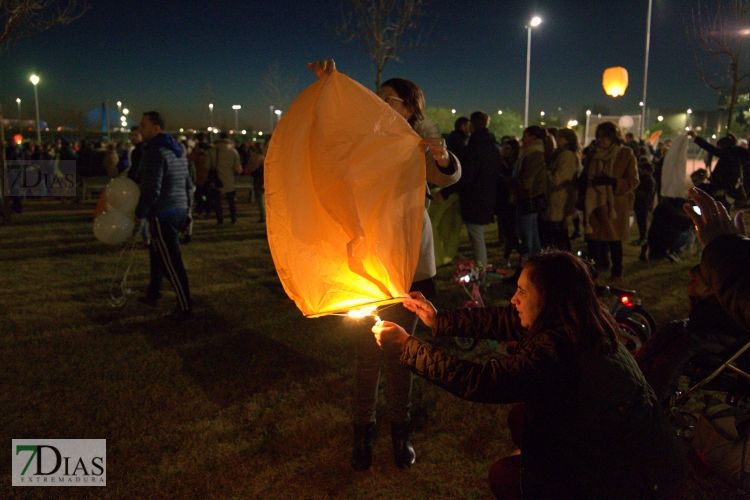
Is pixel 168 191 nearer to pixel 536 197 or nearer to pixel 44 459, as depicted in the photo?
pixel 44 459

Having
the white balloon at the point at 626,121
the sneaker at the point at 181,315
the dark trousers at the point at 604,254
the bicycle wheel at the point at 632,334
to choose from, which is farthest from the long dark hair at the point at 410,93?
the white balloon at the point at 626,121

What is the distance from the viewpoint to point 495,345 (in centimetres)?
477

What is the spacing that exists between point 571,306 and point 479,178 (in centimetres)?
466

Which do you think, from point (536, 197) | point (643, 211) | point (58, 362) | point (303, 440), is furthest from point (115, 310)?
point (643, 211)

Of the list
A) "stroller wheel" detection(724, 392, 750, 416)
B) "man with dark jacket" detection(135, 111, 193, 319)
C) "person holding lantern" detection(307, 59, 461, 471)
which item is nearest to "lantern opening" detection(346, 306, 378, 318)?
"person holding lantern" detection(307, 59, 461, 471)

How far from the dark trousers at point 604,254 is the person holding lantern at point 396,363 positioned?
190 inches

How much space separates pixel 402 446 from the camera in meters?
3.06

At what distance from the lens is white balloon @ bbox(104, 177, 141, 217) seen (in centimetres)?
640

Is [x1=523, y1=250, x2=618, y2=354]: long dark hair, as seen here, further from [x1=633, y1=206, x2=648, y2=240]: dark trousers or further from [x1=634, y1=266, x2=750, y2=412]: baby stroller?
[x1=633, y1=206, x2=648, y2=240]: dark trousers

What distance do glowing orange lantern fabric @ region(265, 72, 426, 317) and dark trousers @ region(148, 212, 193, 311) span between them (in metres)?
3.54

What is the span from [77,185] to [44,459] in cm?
1507

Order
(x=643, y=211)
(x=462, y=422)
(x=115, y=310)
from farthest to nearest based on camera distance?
(x=643, y=211)
(x=115, y=310)
(x=462, y=422)

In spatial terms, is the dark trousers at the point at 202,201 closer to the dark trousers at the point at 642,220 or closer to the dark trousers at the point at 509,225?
the dark trousers at the point at 509,225

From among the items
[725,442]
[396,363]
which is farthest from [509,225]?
[396,363]
